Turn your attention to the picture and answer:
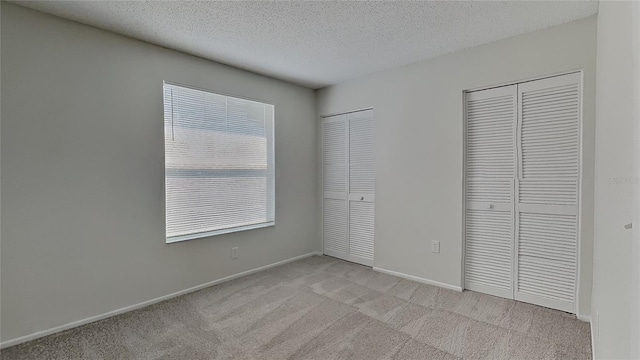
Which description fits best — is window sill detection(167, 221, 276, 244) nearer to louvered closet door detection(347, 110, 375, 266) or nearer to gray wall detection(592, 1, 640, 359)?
louvered closet door detection(347, 110, 375, 266)

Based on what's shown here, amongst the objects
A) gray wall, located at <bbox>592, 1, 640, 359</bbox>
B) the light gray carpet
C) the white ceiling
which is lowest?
the light gray carpet

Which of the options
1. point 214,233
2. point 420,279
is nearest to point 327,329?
point 420,279

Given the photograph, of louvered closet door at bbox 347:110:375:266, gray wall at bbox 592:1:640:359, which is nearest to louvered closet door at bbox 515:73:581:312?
gray wall at bbox 592:1:640:359

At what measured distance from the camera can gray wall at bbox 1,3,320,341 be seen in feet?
6.96

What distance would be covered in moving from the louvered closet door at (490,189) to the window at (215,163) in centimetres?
231

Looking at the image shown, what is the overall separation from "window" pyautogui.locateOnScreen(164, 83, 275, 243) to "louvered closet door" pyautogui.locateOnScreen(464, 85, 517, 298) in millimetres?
2312

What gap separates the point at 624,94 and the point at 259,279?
326cm

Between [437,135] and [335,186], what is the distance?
1.59 meters

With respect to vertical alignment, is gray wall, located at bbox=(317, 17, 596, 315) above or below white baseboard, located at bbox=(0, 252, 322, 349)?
above

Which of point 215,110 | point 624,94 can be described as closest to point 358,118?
point 215,110

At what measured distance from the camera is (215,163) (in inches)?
129

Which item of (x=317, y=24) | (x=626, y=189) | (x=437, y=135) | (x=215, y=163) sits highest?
(x=317, y=24)

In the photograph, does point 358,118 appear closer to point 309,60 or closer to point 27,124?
point 309,60

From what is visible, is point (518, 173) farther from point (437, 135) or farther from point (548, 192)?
point (437, 135)
